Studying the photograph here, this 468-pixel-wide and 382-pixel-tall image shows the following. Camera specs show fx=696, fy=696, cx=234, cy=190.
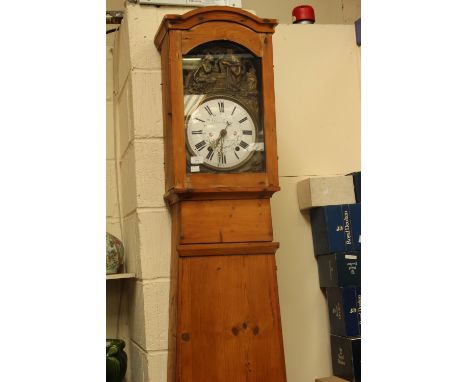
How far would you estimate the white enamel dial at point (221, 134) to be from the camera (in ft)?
6.91

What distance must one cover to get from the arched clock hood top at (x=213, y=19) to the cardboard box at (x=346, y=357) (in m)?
1.11

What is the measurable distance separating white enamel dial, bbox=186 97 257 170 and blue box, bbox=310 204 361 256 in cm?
51

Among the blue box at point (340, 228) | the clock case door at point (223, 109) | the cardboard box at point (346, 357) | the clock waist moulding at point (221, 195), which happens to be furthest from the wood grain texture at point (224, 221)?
the cardboard box at point (346, 357)

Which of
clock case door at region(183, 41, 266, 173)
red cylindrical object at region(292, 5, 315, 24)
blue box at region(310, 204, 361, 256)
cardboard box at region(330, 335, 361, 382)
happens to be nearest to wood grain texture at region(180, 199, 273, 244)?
clock case door at region(183, 41, 266, 173)

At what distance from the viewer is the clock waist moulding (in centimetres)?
204

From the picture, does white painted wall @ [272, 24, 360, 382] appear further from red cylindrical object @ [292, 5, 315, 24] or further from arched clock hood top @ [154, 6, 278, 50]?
arched clock hood top @ [154, 6, 278, 50]

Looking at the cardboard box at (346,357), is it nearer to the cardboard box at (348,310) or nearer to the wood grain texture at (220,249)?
the cardboard box at (348,310)

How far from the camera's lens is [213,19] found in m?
2.14

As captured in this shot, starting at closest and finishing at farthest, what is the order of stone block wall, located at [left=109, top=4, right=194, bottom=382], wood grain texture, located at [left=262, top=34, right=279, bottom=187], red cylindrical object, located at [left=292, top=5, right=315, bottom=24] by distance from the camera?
1. wood grain texture, located at [left=262, top=34, right=279, bottom=187]
2. stone block wall, located at [left=109, top=4, right=194, bottom=382]
3. red cylindrical object, located at [left=292, top=5, right=315, bottom=24]

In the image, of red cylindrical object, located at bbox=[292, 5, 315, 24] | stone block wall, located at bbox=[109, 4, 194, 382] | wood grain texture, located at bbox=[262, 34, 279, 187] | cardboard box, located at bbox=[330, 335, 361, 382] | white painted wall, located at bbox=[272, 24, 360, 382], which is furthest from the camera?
red cylindrical object, located at bbox=[292, 5, 315, 24]
